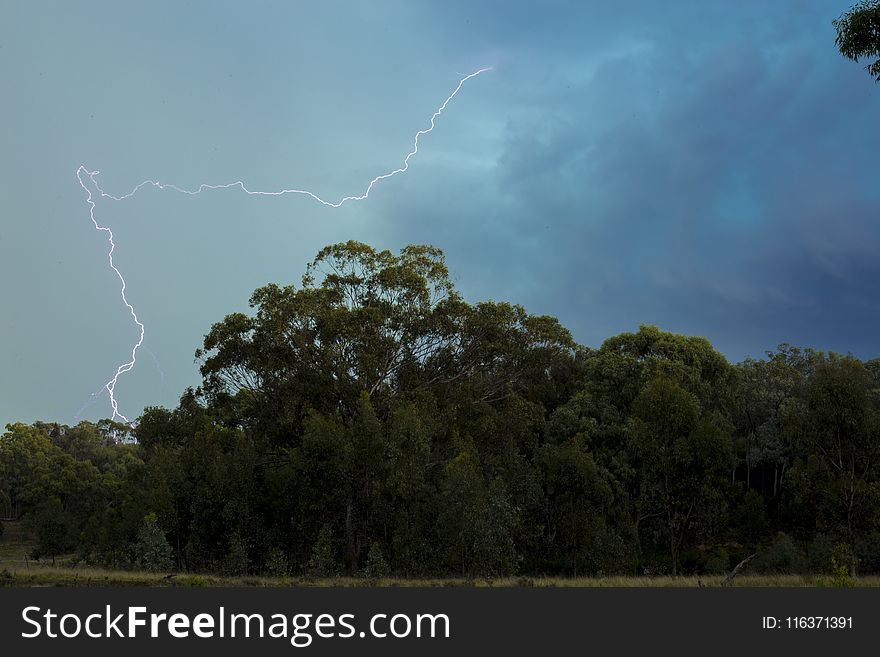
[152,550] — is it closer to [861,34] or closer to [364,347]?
[364,347]

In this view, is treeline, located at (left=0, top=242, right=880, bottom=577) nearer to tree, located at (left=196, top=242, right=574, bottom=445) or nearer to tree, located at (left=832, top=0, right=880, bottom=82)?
tree, located at (left=196, top=242, right=574, bottom=445)

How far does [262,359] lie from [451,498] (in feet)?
43.0

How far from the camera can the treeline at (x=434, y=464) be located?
32312 mm

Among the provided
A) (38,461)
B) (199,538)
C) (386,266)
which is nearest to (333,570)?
(199,538)

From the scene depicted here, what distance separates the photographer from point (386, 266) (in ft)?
133

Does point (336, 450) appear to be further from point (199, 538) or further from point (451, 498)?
point (199, 538)

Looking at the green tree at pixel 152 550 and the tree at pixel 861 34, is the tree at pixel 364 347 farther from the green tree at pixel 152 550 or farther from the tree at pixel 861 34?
the tree at pixel 861 34

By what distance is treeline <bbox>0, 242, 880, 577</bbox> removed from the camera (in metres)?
32.3

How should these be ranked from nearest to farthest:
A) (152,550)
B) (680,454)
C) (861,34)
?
(861,34)
(680,454)
(152,550)

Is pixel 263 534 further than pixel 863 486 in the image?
Yes

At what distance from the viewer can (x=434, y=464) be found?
39.1 metres

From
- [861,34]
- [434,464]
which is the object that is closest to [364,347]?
[434,464]

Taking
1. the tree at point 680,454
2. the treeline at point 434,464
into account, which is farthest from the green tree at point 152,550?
the tree at point 680,454

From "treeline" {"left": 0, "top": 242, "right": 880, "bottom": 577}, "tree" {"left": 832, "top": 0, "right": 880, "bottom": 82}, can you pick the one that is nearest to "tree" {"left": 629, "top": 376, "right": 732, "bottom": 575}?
"treeline" {"left": 0, "top": 242, "right": 880, "bottom": 577}
